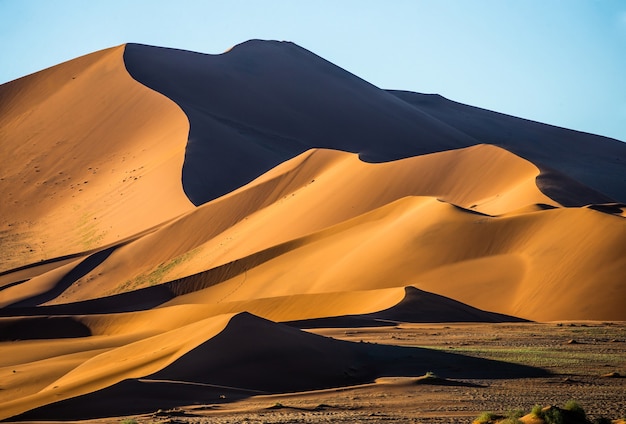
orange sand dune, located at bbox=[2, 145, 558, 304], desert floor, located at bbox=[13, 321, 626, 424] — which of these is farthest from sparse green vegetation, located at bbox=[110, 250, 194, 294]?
desert floor, located at bbox=[13, 321, 626, 424]

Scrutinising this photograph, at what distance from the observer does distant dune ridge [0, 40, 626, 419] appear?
790 inches

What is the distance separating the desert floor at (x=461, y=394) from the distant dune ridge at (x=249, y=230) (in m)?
1.07

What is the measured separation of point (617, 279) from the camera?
30.2 metres

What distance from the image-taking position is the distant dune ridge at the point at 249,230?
20062mm

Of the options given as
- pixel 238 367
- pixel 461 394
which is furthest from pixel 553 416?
pixel 238 367

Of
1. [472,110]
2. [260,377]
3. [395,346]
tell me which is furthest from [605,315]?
[472,110]

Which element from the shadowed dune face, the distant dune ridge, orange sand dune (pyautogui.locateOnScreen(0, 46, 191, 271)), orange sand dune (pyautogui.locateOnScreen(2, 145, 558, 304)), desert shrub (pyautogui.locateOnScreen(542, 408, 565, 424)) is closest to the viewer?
desert shrub (pyautogui.locateOnScreen(542, 408, 565, 424))

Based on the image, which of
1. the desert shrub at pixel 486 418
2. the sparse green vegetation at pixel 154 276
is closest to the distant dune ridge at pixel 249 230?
the sparse green vegetation at pixel 154 276

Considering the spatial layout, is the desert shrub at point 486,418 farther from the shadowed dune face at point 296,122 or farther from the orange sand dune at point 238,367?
the shadowed dune face at point 296,122

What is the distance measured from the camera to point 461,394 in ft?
52.6

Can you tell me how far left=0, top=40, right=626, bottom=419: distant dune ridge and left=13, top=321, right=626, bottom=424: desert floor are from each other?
1072 millimetres

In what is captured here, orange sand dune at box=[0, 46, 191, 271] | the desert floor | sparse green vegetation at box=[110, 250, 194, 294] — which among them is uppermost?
orange sand dune at box=[0, 46, 191, 271]

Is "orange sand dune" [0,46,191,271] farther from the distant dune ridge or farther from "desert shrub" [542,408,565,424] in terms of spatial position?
"desert shrub" [542,408,565,424]

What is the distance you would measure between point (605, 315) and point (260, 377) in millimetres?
13858
